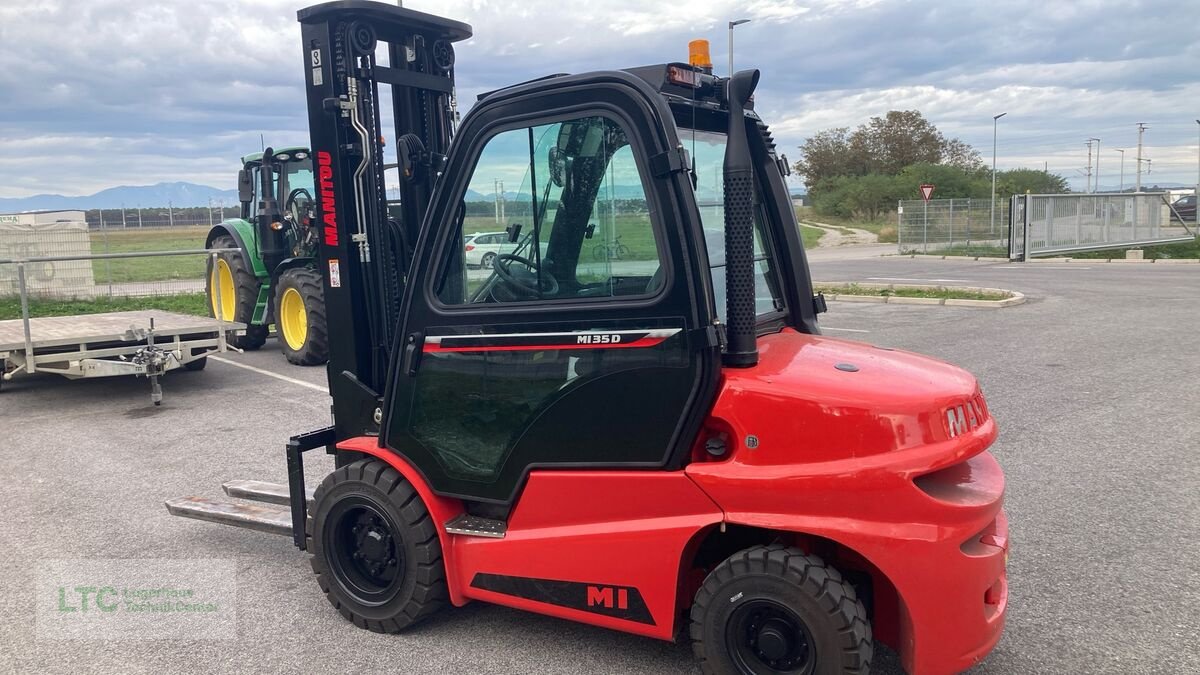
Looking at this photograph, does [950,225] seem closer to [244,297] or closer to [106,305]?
[244,297]

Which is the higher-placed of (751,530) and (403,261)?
(403,261)

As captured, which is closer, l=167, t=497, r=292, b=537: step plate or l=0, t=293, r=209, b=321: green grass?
l=167, t=497, r=292, b=537: step plate

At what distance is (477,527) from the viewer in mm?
3768

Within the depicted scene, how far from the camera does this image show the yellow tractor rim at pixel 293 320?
12188mm

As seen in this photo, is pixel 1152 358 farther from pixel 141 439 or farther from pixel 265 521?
pixel 141 439

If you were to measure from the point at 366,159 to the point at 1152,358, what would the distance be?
9.62 m

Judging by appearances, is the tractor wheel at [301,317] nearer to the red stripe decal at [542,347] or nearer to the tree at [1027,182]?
the red stripe decal at [542,347]

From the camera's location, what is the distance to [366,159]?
4.20 metres

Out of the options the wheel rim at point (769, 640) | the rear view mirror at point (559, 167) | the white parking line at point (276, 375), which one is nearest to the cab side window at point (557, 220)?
the rear view mirror at point (559, 167)

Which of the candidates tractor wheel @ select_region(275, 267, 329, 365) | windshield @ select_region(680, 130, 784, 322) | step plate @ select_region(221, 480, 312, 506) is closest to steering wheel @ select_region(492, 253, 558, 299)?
windshield @ select_region(680, 130, 784, 322)

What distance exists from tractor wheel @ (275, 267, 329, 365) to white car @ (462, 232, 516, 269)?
7911mm

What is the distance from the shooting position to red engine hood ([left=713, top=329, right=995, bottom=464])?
304 centimetres

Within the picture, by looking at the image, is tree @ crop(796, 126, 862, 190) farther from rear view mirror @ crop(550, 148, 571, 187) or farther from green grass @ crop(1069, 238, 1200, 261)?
rear view mirror @ crop(550, 148, 571, 187)

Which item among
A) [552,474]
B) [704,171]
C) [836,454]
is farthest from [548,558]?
[704,171]
